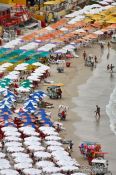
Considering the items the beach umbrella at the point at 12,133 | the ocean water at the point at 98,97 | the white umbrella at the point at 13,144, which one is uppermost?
the beach umbrella at the point at 12,133

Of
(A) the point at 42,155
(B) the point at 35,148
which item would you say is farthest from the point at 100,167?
(B) the point at 35,148

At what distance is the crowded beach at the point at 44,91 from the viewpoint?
40.4 m

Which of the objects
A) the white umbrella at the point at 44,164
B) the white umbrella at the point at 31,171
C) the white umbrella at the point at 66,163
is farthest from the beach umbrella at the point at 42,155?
the white umbrella at the point at 31,171

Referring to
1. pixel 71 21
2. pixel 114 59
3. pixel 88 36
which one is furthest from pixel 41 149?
pixel 71 21

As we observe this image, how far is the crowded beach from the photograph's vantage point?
40.4m

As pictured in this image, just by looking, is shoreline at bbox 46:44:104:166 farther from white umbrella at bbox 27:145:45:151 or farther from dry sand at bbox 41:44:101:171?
white umbrella at bbox 27:145:45:151

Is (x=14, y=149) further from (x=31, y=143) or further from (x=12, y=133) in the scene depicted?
(x=12, y=133)

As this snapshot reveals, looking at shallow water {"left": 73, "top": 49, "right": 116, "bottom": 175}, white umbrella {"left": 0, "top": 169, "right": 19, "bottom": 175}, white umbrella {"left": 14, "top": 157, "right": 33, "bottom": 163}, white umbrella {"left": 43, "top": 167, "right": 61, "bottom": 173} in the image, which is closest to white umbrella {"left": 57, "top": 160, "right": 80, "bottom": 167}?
white umbrella {"left": 43, "top": 167, "right": 61, "bottom": 173}

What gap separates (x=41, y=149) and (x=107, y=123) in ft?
26.3

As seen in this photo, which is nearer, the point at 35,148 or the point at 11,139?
the point at 35,148

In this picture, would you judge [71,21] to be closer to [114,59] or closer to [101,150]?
[114,59]

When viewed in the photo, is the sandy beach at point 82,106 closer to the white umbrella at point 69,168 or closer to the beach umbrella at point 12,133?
the white umbrella at point 69,168

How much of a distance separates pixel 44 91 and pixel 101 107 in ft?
15.8

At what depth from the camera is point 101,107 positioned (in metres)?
51.9
